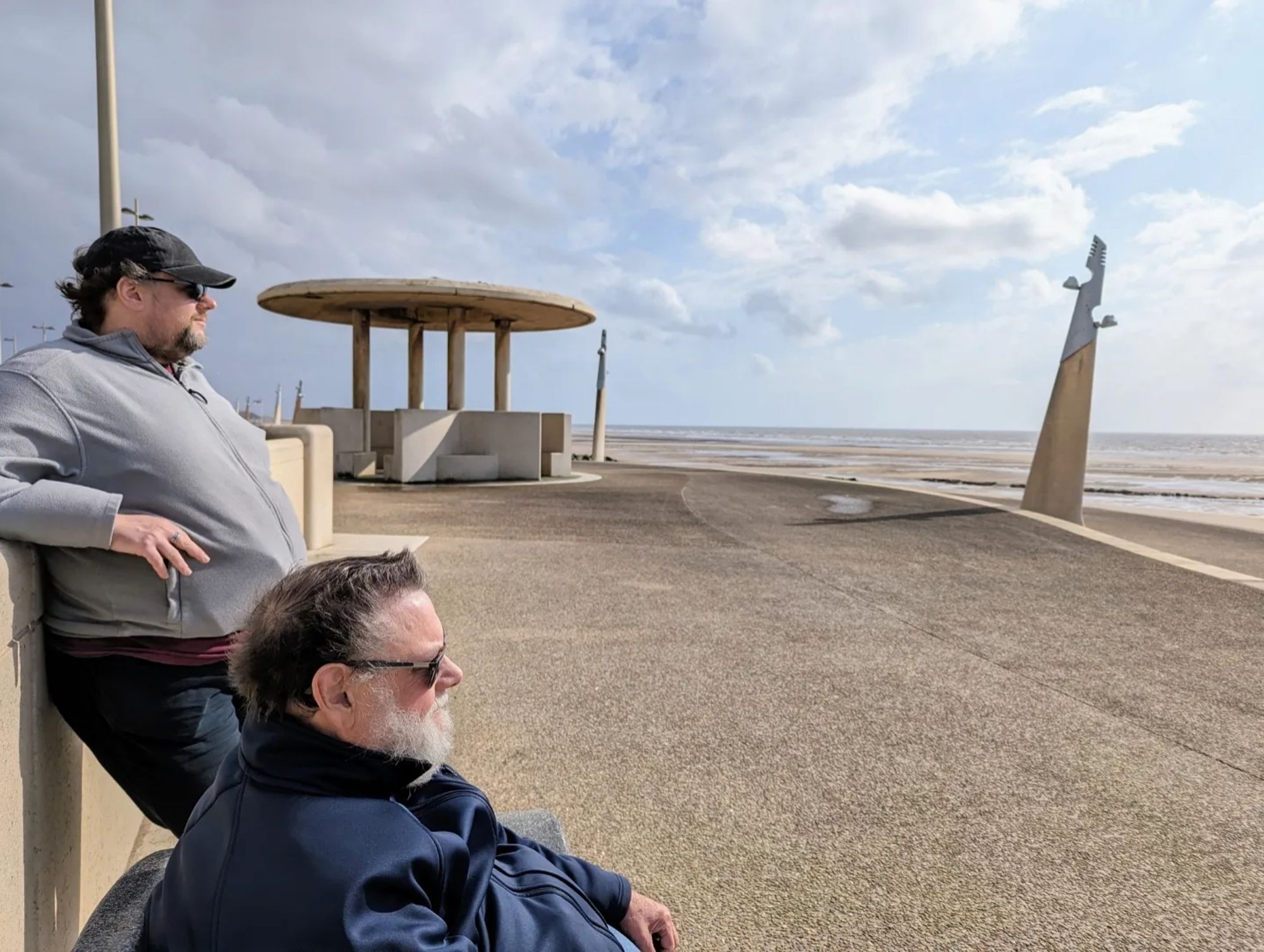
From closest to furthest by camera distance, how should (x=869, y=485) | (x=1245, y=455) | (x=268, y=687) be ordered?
(x=268, y=687) → (x=869, y=485) → (x=1245, y=455)

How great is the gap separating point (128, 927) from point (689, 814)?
6.90 ft

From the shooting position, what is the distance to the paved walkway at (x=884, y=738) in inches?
106

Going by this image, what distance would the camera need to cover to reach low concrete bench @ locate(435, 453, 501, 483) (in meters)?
17.2

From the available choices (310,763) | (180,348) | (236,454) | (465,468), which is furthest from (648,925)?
(465,468)

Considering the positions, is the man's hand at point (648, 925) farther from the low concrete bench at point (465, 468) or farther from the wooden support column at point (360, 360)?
the wooden support column at point (360, 360)

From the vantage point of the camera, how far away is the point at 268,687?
1.51 metres

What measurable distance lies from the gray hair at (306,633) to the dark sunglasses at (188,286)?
980mm

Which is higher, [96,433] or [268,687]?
[96,433]

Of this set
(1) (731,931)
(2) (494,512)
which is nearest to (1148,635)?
(1) (731,931)

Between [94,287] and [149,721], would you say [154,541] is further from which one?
[94,287]

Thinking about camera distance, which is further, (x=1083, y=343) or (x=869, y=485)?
(x=869, y=485)

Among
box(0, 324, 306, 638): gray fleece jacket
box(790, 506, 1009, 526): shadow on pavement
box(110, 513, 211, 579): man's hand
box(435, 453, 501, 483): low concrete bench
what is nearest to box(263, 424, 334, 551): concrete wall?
box(790, 506, 1009, 526): shadow on pavement

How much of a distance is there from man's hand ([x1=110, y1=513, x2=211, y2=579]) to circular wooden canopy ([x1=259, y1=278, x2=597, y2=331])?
14.9 m

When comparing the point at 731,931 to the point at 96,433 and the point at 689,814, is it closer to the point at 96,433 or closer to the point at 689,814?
the point at 689,814
